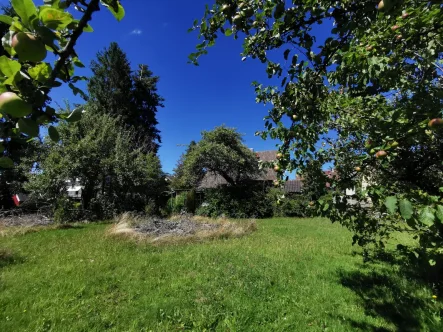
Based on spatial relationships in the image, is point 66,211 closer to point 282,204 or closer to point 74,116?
point 282,204

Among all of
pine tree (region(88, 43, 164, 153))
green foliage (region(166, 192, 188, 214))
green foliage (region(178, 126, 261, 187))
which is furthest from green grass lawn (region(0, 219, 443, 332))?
pine tree (region(88, 43, 164, 153))

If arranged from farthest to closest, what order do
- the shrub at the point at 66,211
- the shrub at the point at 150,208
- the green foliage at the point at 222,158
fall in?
the green foliage at the point at 222,158
the shrub at the point at 150,208
the shrub at the point at 66,211

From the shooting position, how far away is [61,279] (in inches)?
165

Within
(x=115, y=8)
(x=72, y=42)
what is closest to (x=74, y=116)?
(x=72, y=42)

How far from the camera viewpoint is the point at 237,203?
627 inches

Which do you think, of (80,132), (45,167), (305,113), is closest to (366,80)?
(305,113)

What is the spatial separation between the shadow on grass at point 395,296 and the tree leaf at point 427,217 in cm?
232

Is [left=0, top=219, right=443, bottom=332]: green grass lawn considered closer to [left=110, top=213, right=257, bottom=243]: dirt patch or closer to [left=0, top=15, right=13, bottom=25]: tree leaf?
[left=110, top=213, right=257, bottom=243]: dirt patch

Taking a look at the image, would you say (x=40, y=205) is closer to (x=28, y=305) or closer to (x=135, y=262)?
(x=135, y=262)

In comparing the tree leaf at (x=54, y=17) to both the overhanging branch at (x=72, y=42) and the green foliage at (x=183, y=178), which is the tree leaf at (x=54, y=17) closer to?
the overhanging branch at (x=72, y=42)

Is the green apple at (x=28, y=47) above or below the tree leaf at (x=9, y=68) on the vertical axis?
above

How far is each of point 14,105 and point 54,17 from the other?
0.63 feet

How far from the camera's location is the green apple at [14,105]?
0.47 meters

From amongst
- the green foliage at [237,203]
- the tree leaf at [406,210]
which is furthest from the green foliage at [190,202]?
the tree leaf at [406,210]
